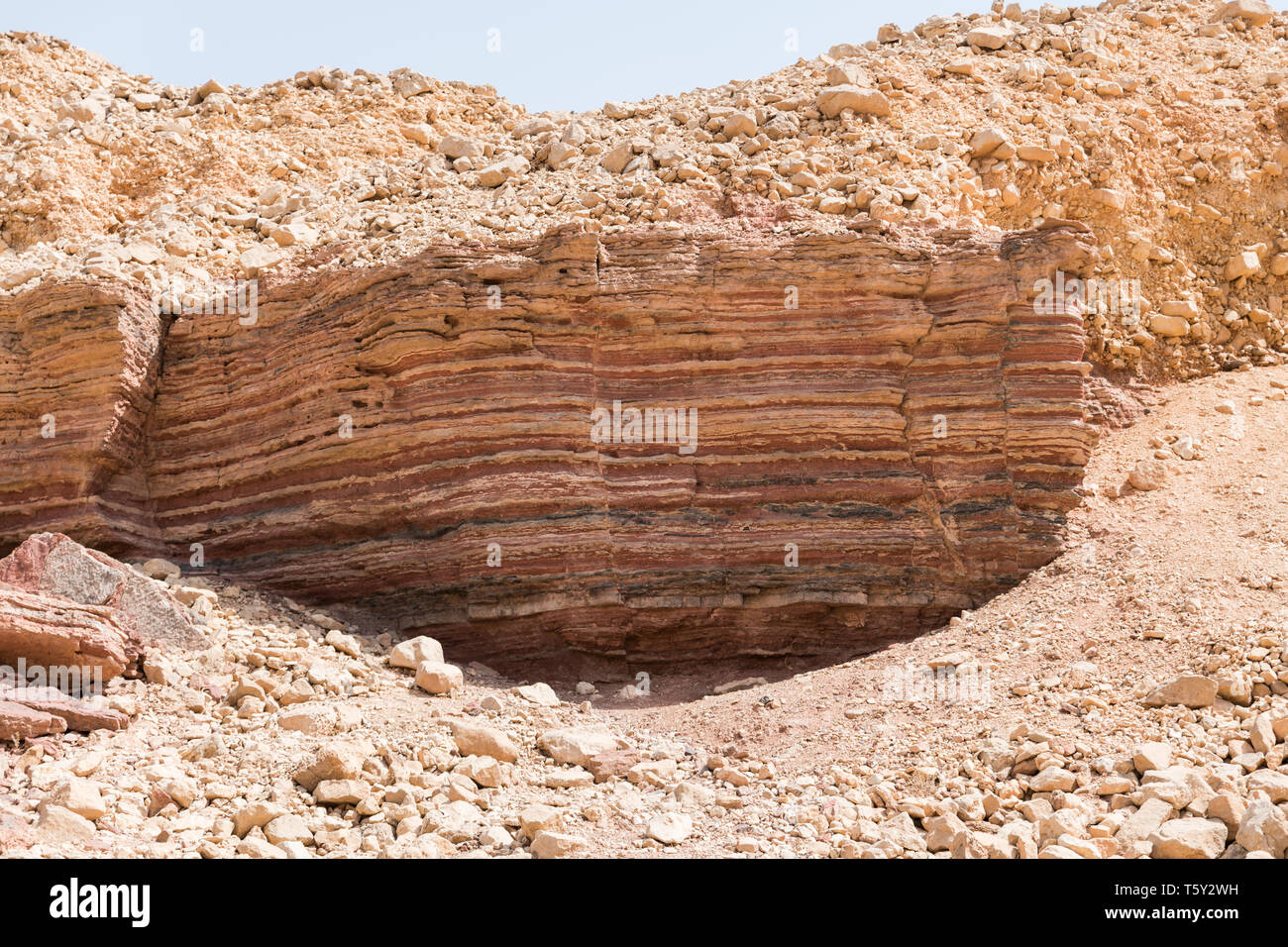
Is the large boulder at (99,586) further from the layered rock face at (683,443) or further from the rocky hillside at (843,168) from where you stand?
the rocky hillside at (843,168)

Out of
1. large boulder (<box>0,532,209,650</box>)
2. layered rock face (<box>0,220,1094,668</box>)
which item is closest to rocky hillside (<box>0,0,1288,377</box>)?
layered rock face (<box>0,220,1094,668</box>)

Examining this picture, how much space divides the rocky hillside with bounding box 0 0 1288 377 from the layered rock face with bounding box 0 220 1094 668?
122 centimetres

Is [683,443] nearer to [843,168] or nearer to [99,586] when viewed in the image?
[843,168]

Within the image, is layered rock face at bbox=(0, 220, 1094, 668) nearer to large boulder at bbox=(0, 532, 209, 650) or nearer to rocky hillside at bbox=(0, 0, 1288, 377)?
rocky hillside at bbox=(0, 0, 1288, 377)

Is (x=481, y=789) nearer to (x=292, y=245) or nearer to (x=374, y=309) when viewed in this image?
(x=374, y=309)

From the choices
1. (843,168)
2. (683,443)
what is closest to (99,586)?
(683,443)

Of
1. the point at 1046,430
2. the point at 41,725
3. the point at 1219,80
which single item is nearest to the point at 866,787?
the point at 1046,430

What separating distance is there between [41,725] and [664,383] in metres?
6.23

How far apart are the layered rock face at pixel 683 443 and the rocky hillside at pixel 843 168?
4.00 feet

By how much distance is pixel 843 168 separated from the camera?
43.8 ft

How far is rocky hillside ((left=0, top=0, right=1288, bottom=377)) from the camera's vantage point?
13312 mm

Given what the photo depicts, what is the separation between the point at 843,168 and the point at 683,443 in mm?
4301

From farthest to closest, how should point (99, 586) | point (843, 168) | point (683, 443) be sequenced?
point (843, 168) → point (683, 443) → point (99, 586)

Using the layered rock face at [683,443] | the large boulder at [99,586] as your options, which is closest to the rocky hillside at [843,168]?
the layered rock face at [683,443]
